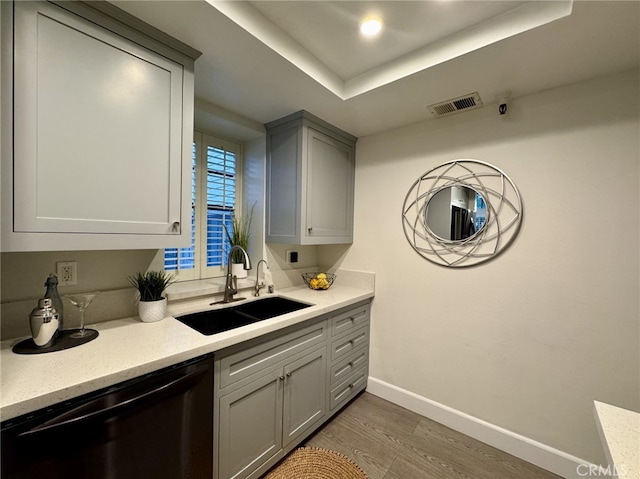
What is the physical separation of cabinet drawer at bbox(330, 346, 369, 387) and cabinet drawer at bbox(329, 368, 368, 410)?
5cm

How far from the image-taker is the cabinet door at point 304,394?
61.7 inches

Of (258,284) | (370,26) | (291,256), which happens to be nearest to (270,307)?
(258,284)

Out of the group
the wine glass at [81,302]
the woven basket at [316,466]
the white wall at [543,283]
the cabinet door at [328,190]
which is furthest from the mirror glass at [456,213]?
the wine glass at [81,302]

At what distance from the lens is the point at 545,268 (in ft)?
5.35

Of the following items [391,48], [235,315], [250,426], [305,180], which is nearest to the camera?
[250,426]

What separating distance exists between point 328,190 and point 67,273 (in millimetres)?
1683

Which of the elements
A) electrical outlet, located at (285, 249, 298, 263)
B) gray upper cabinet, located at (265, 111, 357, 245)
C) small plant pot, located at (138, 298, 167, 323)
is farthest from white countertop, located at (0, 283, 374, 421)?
electrical outlet, located at (285, 249, 298, 263)

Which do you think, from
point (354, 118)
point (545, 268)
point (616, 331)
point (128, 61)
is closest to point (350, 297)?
point (545, 268)

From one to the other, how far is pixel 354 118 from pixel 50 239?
1897 mm

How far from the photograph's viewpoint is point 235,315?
5.87ft

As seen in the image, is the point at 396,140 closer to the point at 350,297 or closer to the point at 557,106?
the point at 557,106

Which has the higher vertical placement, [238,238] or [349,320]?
[238,238]

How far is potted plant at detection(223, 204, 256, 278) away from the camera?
1.94 meters

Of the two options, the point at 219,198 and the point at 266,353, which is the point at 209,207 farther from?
the point at 266,353
